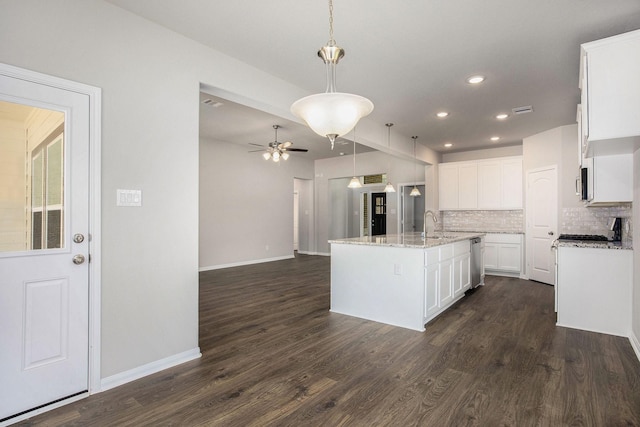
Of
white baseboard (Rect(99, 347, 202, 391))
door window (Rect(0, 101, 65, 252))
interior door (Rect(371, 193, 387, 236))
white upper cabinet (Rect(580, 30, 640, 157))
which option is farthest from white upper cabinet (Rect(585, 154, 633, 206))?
interior door (Rect(371, 193, 387, 236))

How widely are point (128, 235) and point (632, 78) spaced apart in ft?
→ 12.7

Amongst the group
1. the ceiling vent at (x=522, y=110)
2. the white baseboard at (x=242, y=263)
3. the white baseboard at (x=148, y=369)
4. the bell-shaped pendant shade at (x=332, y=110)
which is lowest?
the white baseboard at (x=148, y=369)

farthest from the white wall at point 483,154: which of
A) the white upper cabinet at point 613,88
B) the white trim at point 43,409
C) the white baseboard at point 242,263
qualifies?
the white trim at point 43,409

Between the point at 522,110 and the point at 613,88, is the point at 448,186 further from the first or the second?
the point at 613,88

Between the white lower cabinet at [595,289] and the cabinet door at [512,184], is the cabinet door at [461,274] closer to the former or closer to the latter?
the white lower cabinet at [595,289]

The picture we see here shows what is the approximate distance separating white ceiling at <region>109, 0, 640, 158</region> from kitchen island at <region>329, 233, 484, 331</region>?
73.9 inches

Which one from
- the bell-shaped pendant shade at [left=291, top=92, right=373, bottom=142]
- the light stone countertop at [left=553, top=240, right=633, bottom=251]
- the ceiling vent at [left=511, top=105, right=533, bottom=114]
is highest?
the ceiling vent at [left=511, top=105, right=533, bottom=114]

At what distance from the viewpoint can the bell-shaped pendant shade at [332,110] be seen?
6.02 ft

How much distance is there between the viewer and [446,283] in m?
4.15

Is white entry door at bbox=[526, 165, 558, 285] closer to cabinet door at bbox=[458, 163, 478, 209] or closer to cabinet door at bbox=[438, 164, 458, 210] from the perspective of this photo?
cabinet door at bbox=[458, 163, 478, 209]

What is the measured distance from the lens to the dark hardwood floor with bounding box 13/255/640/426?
200 centimetres

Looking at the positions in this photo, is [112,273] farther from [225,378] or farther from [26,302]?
[225,378]

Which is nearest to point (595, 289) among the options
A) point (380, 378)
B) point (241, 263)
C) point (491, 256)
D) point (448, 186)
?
point (380, 378)

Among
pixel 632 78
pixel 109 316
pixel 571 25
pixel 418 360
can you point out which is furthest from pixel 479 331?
pixel 109 316
